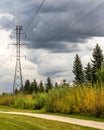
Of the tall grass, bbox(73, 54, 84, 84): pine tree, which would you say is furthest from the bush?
bbox(73, 54, 84, 84): pine tree

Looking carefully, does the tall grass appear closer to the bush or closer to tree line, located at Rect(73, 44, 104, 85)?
the bush

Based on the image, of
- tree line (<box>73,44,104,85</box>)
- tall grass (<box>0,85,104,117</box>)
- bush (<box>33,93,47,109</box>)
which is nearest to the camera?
tall grass (<box>0,85,104,117</box>)

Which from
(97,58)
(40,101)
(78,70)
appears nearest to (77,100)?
(40,101)

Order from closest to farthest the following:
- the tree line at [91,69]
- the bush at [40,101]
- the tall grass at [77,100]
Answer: the tall grass at [77,100] → the bush at [40,101] → the tree line at [91,69]

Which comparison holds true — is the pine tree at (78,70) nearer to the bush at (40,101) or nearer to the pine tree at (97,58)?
the pine tree at (97,58)

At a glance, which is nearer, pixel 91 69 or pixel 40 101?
pixel 40 101

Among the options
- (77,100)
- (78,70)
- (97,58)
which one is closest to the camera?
(77,100)

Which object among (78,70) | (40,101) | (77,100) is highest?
(78,70)

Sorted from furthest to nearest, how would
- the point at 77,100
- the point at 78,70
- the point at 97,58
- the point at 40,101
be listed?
the point at 78,70, the point at 97,58, the point at 40,101, the point at 77,100

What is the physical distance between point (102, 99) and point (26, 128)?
1177 centimetres

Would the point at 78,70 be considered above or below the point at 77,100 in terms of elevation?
above

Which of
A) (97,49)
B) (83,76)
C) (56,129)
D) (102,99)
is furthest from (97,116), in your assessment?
(83,76)

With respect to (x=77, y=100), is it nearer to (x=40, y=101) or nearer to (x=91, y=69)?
(x=40, y=101)

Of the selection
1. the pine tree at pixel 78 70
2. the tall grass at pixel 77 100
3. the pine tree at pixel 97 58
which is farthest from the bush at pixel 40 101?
the pine tree at pixel 78 70
